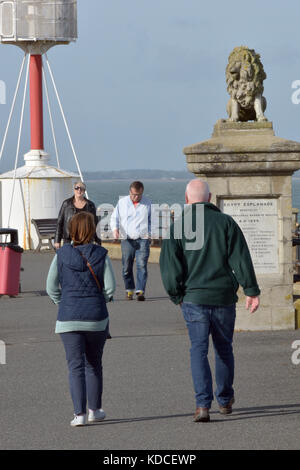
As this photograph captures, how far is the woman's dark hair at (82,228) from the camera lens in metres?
8.42

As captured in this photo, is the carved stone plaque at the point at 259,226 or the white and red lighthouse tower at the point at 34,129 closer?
the carved stone plaque at the point at 259,226

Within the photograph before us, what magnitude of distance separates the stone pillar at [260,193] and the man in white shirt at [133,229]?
12.3 ft

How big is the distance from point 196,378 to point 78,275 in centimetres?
120

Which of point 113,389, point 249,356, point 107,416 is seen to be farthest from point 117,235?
point 107,416

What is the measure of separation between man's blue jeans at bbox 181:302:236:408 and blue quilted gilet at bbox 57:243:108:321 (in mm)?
720

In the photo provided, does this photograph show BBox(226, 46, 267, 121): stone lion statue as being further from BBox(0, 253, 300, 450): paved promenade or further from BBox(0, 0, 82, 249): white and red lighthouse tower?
BBox(0, 0, 82, 249): white and red lighthouse tower

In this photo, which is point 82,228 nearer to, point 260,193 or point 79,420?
point 79,420

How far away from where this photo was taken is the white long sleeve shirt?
673 inches

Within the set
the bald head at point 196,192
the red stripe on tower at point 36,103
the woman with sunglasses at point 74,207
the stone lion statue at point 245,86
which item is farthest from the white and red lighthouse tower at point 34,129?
the bald head at point 196,192

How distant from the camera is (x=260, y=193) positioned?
43.7 ft

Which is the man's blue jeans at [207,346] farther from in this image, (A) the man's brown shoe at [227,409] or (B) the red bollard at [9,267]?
(B) the red bollard at [9,267]

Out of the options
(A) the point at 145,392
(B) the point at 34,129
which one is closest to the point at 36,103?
(B) the point at 34,129

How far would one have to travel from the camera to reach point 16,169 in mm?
28156
